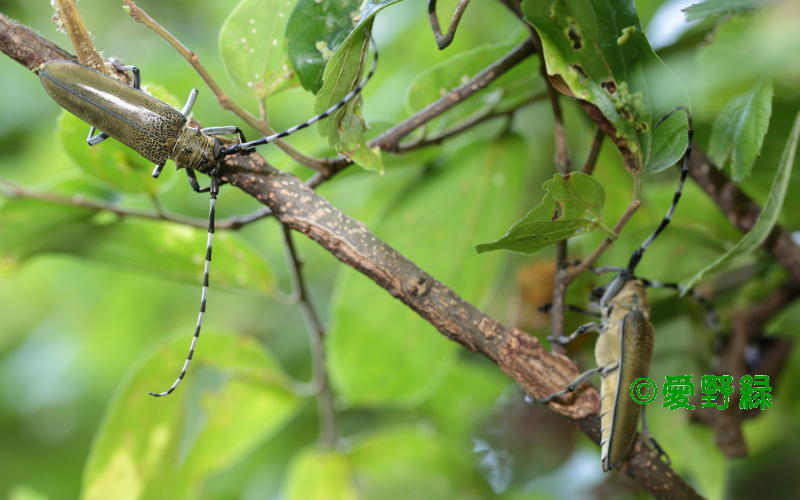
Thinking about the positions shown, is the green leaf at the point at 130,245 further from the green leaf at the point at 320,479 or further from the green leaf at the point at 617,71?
the green leaf at the point at 617,71

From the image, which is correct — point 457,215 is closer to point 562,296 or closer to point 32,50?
point 562,296

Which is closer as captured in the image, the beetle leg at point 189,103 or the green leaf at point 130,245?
the beetle leg at point 189,103

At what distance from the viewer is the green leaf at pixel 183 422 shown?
2.11 m

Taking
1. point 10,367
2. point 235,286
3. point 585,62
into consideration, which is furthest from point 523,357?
point 10,367

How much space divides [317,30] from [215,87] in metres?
0.24

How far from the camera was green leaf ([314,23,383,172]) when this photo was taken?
1.39 metres

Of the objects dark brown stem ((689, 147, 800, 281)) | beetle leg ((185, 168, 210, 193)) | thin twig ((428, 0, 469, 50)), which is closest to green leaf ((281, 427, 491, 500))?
beetle leg ((185, 168, 210, 193))

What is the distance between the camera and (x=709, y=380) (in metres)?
2.02

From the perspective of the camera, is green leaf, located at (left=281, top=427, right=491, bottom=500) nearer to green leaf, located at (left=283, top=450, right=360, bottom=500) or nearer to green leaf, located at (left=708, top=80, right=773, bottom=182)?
green leaf, located at (left=283, top=450, right=360, bottom=500)

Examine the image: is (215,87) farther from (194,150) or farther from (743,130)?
(743,130)

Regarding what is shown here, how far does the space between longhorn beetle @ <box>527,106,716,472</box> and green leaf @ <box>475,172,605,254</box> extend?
0.19 meters

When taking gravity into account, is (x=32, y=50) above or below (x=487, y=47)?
above

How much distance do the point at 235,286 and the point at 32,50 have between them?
893 mm

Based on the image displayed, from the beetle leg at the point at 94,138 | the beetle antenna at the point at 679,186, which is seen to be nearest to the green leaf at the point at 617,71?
the beetle antenna at the point at 679,186
